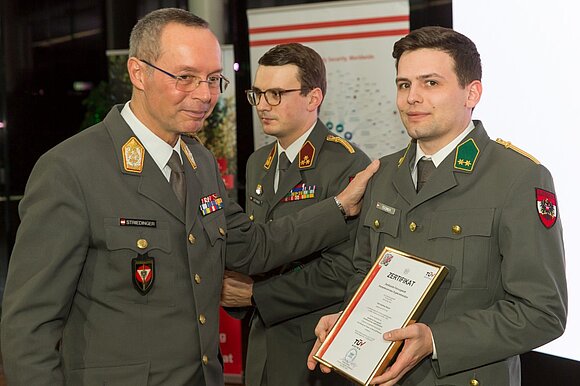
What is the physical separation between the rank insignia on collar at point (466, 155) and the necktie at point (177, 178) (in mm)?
806

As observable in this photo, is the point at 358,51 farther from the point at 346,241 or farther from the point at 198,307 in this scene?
the point at 198,307

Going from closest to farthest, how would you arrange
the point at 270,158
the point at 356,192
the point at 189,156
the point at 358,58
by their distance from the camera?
the point at 189,156
the point at 356,192
the point at 270,158
the point at 358,58

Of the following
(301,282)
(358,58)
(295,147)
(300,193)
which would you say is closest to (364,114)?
(358,58)

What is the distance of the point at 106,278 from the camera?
1.95 m

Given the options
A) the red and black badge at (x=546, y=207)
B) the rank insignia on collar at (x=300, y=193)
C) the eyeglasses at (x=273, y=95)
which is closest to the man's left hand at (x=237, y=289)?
the rank insignia on collar at (x=300, y=193)

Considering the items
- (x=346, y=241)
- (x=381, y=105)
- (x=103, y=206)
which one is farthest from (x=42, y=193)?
(x=381, y=105)

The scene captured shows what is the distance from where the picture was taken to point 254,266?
2.62 metres

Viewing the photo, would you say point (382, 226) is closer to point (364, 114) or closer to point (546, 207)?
point (546, 207)

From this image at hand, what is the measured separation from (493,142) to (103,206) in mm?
1129

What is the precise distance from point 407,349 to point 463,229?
0.37 m

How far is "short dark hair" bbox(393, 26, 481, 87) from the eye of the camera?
211 centimetres

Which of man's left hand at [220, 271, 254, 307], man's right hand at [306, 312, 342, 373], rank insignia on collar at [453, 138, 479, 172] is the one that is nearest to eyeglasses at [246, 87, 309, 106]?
man's left hand at [220, 271, 254, 307]

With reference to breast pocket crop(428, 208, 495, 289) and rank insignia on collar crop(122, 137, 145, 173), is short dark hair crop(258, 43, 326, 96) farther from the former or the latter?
breast pocket crop(428, 208, 495, 289)

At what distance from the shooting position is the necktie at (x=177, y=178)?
7.09ft
